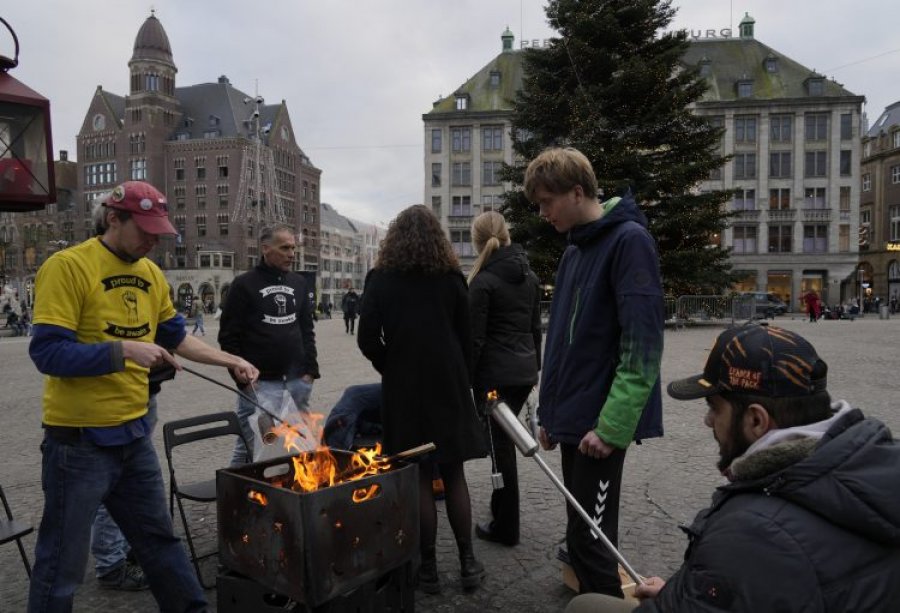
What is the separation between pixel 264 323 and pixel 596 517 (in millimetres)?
3102

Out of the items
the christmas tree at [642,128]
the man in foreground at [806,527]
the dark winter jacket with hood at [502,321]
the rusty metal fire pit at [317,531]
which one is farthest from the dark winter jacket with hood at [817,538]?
the christmas tree at [642,128]

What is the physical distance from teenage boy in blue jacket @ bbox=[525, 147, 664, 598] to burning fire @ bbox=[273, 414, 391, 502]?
849mm

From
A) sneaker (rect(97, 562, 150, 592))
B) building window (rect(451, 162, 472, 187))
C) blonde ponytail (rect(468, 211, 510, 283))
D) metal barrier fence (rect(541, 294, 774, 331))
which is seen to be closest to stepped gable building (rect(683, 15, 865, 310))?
building window (rect(451, 162, 472, 187))

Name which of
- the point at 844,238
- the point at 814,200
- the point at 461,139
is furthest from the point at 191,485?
the point at 844,238

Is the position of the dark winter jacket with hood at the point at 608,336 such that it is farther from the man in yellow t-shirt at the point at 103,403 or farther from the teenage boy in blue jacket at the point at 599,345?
the man in yellow t-shirt at the point at 103,403

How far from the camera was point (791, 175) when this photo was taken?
5538 centimetres

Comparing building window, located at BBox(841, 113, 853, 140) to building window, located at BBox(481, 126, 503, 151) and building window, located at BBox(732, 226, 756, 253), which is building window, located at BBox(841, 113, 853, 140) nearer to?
building window, located at BBox(732, 226, 756, 253)

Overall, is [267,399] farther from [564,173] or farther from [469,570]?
[564,173]

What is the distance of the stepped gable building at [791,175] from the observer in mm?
54156

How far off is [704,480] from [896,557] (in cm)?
453

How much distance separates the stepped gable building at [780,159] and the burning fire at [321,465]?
173 ft

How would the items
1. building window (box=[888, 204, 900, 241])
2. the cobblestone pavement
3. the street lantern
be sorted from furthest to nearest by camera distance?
1. building window (box=[888, 204, 900, 241])
2. the cobblestone pavement
3. the street lantern

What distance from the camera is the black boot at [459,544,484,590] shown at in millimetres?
3697

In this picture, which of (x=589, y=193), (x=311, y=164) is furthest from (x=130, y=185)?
(x=311, y=164)
